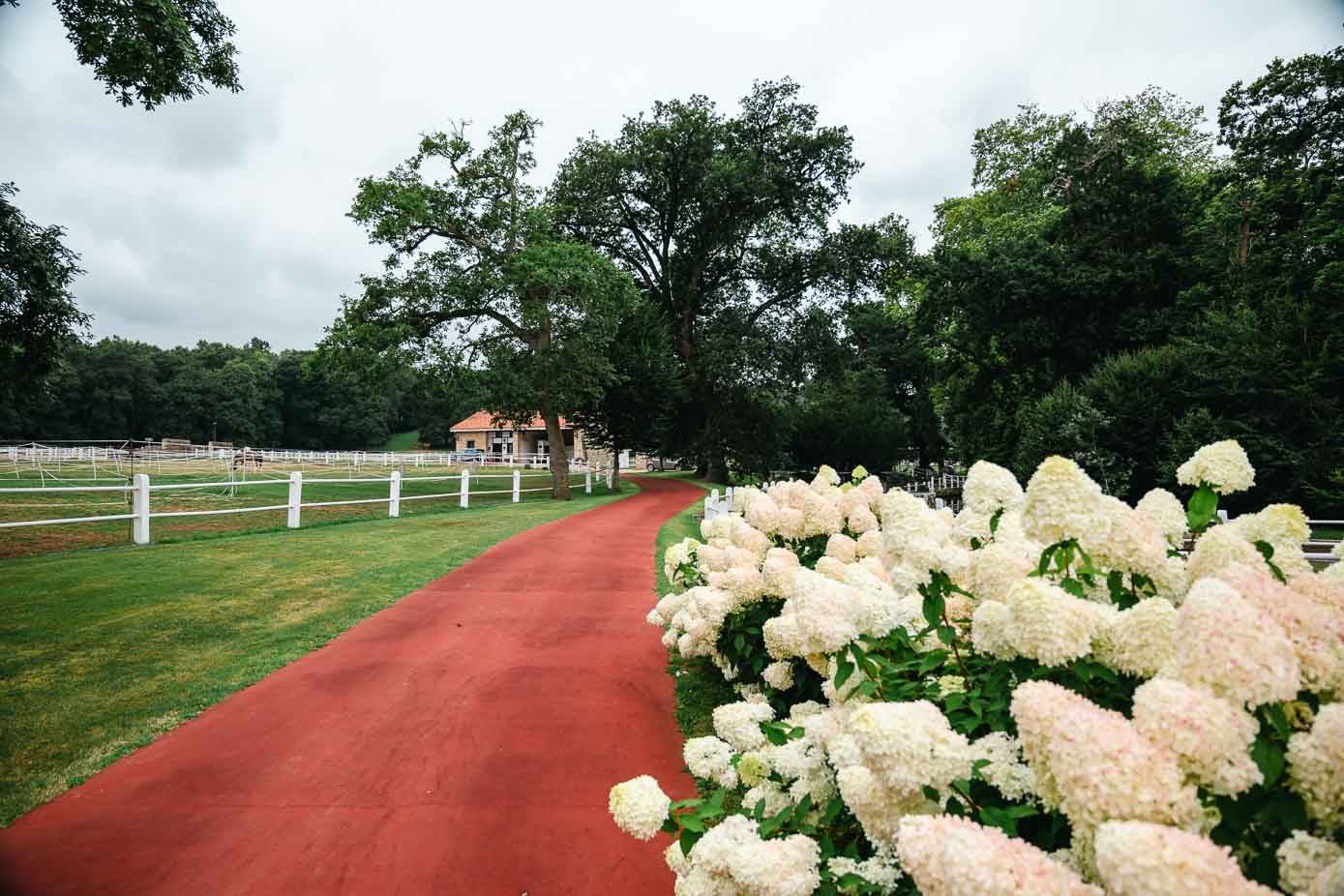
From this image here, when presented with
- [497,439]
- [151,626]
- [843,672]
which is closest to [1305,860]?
[843,672]

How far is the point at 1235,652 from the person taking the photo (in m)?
1.15

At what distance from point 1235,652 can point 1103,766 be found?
13.8 inches

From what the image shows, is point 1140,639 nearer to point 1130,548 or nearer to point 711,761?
point 1130,548

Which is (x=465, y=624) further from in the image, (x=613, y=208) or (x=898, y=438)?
(x=898, y=438)

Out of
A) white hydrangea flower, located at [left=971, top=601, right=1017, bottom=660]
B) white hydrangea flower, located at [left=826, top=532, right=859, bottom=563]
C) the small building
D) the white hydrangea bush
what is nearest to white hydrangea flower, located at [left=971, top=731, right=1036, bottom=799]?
the white hydrangea bush

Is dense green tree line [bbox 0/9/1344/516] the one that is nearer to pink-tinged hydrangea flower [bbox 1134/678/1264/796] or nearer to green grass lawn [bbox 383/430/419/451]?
pink-tinged hydrangea flower [bbox 1134/678/1264/796]

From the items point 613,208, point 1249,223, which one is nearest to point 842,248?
point 613,208

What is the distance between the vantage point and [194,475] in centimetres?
3048

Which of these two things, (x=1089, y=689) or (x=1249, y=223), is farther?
(x=1249, y=223)

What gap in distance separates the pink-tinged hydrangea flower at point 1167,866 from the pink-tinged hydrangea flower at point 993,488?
168cm

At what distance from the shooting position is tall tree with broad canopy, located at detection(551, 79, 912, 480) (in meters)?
27.1

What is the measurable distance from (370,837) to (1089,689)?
3.12 metres

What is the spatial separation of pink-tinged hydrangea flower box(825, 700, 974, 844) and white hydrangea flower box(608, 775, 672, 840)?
0.59 m

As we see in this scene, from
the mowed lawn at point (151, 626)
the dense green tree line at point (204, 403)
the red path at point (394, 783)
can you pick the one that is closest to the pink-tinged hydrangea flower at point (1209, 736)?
the red path at point (394, 783)
